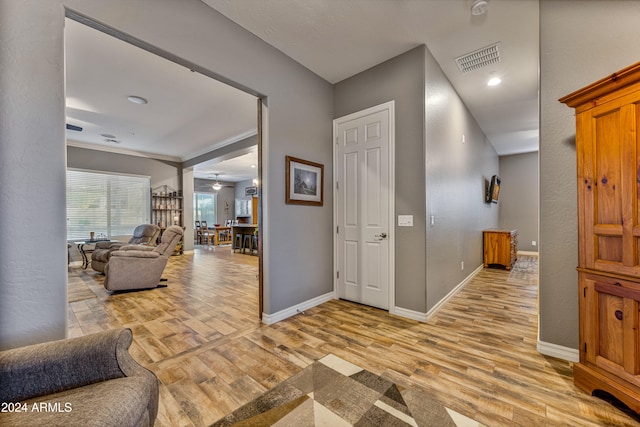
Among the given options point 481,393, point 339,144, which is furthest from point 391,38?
point 481,393

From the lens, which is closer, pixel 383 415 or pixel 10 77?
pixel 10 77

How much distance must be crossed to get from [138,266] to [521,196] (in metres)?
9.72

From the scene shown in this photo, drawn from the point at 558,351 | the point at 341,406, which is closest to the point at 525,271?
the point at 558,351

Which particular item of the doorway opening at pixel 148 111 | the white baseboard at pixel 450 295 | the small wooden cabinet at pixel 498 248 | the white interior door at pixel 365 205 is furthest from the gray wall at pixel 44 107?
the small wooden cabinet at pixel 498 248

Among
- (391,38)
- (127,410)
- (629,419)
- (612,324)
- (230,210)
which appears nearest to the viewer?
(127,410)

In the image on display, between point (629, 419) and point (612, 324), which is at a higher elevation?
point (612, 324)

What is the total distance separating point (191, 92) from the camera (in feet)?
12.9

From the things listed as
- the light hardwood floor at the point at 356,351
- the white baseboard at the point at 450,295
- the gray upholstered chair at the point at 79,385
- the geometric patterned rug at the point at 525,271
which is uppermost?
the gray upholstered chair at the point at 79,385

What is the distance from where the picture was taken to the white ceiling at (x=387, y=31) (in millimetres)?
2271

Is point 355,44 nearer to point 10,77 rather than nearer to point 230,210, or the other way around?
point 10,77

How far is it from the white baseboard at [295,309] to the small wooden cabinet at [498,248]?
409cm

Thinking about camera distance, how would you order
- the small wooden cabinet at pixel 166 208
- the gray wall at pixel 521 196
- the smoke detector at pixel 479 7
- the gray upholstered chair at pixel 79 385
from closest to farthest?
the gray upholstered chair at pixel 79 385
the smoke detector at pixel 479 7
the gray wall at pixel 521 196
the small wooden cabinet at pixel 166 208

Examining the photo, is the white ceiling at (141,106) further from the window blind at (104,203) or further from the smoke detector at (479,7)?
the smoke detector at (479,7)

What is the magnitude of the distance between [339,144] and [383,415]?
296 centimetres
